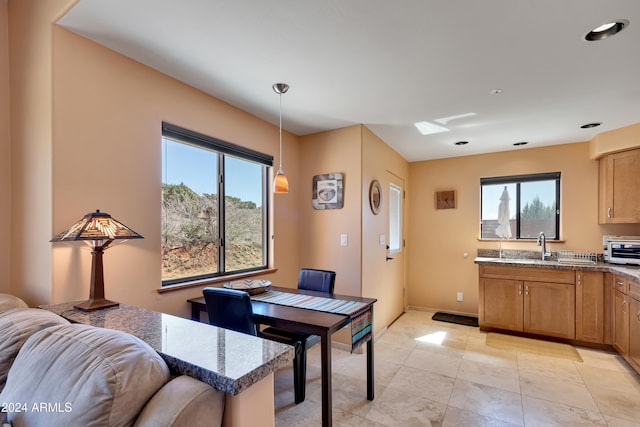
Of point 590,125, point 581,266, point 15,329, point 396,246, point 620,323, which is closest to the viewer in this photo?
point 15,329

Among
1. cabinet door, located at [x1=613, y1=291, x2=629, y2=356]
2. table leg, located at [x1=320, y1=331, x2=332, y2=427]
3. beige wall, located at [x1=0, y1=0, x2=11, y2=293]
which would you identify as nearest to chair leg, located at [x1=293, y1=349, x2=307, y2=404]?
table leg, located at [x1=320, y1=331, x2=332, y2=427]

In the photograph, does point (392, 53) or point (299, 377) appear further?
point (299, 377)

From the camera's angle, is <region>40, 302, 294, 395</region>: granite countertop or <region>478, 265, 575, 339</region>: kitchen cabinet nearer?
<region>40, 302, 294, 395</region>: granite countertop

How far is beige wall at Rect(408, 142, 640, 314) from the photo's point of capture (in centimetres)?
374

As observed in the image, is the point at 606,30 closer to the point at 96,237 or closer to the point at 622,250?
the point at 622,250

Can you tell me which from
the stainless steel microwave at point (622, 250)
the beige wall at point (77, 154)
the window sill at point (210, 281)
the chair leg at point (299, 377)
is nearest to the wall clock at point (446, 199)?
the stainless steel microwave at point (622, 250)

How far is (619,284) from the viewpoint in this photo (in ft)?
9.73

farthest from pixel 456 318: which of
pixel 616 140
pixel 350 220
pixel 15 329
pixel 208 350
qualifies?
pixel 15 329

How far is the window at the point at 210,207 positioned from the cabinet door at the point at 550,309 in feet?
10.3

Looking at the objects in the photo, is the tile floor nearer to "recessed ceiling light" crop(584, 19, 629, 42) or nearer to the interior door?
the interior door

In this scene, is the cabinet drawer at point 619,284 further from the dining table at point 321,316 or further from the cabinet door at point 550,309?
the dining table at point 321,316

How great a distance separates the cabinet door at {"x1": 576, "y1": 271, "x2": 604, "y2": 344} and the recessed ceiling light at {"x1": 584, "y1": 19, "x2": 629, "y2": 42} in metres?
2.61

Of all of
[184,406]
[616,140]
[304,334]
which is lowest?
[304,334]

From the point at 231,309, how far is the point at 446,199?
12.5 ft
